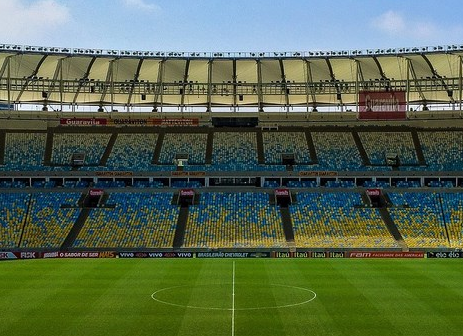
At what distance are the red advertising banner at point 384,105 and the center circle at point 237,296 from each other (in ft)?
122

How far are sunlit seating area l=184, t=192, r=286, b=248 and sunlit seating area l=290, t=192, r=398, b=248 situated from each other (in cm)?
246

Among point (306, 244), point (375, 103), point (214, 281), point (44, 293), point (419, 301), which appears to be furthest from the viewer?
point (375, 103)

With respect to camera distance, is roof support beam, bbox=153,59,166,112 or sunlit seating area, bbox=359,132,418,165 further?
sunlit seating area, bbox=359,132,418,165

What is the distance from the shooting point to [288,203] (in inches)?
2643

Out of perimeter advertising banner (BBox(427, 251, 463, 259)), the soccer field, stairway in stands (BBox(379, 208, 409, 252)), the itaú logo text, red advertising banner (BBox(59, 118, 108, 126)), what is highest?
the itaú logo text

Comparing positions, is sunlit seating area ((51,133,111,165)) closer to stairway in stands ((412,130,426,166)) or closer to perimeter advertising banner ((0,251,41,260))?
perimeter advertising banner ((0,251,41,260))

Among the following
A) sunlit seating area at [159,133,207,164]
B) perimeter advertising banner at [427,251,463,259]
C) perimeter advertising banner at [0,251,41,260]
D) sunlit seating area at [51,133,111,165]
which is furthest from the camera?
sunlit seating area at [159,133,207,164]

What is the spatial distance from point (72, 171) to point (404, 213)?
37328mm

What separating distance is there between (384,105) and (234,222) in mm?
22251

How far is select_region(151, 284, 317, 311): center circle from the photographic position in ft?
102

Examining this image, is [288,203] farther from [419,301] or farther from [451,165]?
[419,301]

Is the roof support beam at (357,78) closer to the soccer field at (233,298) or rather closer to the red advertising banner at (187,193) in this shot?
the red advertising banner at (187,193)

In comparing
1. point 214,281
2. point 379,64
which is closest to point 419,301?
point 214,281

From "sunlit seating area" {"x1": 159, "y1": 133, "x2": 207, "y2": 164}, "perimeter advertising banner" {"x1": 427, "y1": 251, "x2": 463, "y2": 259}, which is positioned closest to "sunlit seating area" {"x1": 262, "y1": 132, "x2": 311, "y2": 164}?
"sunlit seating area" {"x1": 159, "y1": 133, "x2": 207, "y2": 164}
